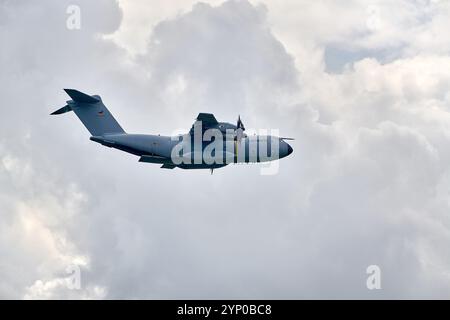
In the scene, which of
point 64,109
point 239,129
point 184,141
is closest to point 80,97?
point 64,109

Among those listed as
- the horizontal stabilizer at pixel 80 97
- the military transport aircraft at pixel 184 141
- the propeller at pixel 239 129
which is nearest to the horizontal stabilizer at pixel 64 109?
the military transport aircraft at pixel 184 141

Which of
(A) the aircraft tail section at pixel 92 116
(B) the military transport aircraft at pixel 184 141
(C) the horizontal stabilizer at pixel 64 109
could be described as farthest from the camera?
(A) the aircraft tail section at pixel 92 116

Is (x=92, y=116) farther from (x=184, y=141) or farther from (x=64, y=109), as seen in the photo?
(x=184, y=141)

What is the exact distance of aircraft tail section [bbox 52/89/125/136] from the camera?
73.9 m

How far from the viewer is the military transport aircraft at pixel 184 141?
7206 cm

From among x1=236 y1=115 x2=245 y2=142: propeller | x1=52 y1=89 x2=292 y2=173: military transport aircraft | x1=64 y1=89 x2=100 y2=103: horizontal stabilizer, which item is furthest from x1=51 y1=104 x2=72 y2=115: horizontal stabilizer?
x1=236 y1=115 x2=245 y2=142: propeller

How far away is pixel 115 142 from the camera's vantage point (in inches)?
2869

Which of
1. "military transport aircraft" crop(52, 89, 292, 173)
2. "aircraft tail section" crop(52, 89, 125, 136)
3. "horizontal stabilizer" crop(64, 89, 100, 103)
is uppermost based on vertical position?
"horizontal stabilizer" crop(64, 89, 100, 103)

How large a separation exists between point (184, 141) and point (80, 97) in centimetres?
1014

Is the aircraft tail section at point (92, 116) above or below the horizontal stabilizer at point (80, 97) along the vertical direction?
below

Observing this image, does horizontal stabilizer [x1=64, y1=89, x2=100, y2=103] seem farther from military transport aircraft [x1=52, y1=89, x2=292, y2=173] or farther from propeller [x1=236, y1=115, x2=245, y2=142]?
propeller [x1=236, y1=115, x2=245, y2=142]

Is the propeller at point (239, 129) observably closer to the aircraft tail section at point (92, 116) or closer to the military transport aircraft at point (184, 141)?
the military transport aircraft at point (184, 141)
